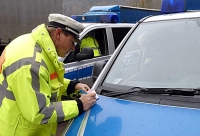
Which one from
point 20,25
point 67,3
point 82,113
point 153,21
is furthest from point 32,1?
point 82,113

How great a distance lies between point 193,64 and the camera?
2455 mm

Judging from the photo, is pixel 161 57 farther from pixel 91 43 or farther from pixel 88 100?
pixel 91 43

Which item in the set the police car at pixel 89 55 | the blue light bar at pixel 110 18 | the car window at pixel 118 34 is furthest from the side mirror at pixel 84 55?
the blue light bar at pixel 110 18

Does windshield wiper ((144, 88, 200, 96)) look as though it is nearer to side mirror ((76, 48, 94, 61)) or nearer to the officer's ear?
the officer's ear

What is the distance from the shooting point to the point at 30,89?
1933 mm

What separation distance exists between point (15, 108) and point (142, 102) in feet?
2.87

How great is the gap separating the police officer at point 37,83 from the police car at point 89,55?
8.15 ft

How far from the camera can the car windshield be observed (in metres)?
2.41

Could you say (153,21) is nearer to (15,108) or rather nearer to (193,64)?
(193,64)

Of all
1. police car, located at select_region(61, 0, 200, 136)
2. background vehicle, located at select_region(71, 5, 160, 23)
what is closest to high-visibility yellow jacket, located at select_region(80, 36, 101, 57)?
background vehicle, located at select_region(71, 5, 160, 23)

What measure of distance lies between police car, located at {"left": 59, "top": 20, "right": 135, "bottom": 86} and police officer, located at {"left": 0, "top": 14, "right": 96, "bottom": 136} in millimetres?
2485

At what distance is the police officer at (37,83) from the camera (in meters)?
1.96

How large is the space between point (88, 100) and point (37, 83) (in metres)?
0.43

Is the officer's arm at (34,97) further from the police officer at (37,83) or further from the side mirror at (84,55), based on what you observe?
the side mirror at (84,55)
